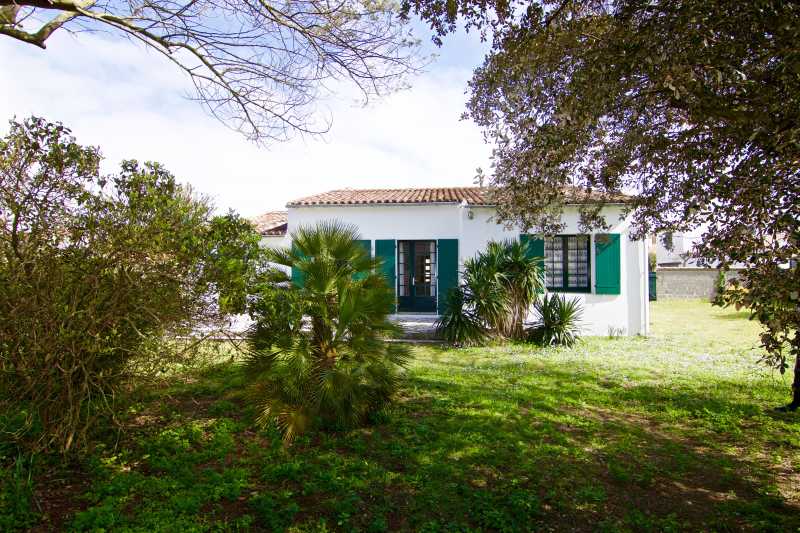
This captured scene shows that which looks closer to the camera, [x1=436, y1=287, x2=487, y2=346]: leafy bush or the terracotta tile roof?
[x1=436, y1=287, x2=487, y2=346]: leafy bush

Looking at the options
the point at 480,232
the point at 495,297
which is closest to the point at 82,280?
the point at 495,297

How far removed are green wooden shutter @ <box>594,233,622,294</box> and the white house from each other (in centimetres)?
2

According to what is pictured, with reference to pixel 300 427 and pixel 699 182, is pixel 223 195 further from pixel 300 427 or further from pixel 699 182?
pixel 699 182

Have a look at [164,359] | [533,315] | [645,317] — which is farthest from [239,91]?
[645,317]

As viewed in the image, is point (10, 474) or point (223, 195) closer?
point (10, 474)

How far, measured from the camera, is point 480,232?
12.6m

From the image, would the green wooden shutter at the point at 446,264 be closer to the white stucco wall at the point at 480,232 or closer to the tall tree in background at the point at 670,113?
the white stucco wall at the point at 480,232

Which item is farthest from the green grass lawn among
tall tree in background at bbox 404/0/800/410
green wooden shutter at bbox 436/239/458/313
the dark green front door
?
the dark green front door

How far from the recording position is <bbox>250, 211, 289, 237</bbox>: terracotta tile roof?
15.1 metres

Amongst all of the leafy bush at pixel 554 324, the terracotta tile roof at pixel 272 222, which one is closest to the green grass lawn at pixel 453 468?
the leafy bush at pixel 554 324

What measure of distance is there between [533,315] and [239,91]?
26.0 feet

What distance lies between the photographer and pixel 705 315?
57.3ft

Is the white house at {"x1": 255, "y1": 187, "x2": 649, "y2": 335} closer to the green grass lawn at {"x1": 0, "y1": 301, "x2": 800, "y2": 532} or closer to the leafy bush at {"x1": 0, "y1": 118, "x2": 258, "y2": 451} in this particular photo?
the green grass lawn at {"x1": 0, "y1": 301, "x2": 800, "y2": 532}

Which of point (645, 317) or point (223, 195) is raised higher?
point (223, 195)
